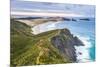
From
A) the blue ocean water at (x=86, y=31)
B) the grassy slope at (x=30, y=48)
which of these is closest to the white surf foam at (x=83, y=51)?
the blue ocean water at (x=86, y=31)

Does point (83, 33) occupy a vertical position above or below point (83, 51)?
above

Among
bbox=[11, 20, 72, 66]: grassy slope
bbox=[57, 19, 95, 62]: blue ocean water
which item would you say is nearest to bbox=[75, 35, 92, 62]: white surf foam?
bbox=[57, 19, 95, 62]: blue ocean water

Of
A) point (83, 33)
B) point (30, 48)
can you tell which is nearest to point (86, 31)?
point (83, 33)

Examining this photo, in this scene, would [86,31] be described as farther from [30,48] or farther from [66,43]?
[30,48]

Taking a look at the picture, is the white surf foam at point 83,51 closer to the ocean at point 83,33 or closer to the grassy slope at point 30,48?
the ocean at point 83,33

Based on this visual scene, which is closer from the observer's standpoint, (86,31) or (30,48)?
(30,48)

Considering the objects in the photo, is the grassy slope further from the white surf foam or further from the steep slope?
the white surf foam
